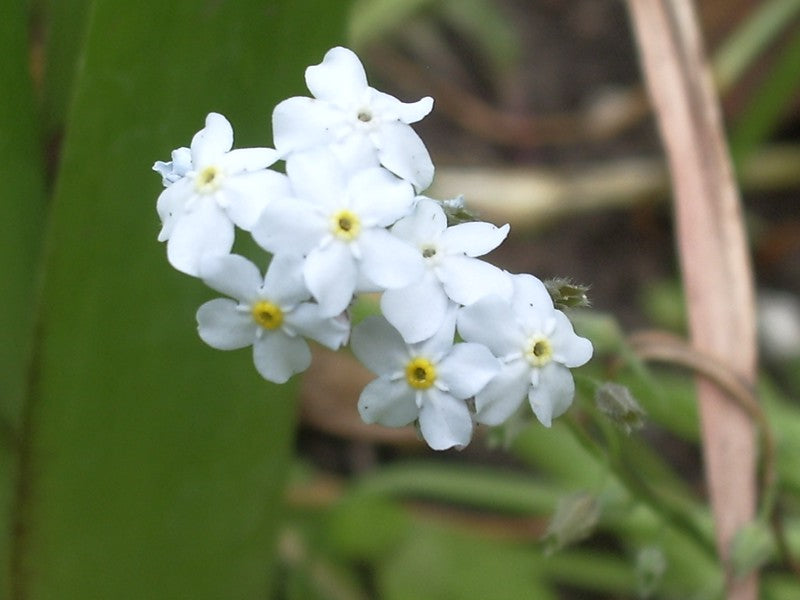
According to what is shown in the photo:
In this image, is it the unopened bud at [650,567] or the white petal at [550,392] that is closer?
the white petal at [550,392]

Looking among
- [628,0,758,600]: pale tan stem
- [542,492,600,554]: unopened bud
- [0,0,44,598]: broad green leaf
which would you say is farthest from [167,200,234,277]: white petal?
[628,0,758,600]: pale tan stem

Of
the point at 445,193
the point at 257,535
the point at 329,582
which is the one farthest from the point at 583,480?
the point at 445,193

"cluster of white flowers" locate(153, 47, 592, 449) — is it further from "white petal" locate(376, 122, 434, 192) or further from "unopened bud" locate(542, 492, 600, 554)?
"unopened bud" locate(542, 492, 600, 554)

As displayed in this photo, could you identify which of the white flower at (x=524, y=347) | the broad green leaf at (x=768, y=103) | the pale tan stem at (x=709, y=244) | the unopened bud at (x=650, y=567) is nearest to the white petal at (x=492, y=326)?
the white flower at (x=524, y=347)

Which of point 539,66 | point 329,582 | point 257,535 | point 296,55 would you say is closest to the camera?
point 296,55

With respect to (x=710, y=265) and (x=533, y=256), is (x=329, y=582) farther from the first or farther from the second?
(x=533, y=256)

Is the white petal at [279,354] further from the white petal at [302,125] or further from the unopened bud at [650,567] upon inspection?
the unopened bud at [650,567]

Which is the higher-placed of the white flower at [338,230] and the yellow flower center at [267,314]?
the white flower at [338,230]
